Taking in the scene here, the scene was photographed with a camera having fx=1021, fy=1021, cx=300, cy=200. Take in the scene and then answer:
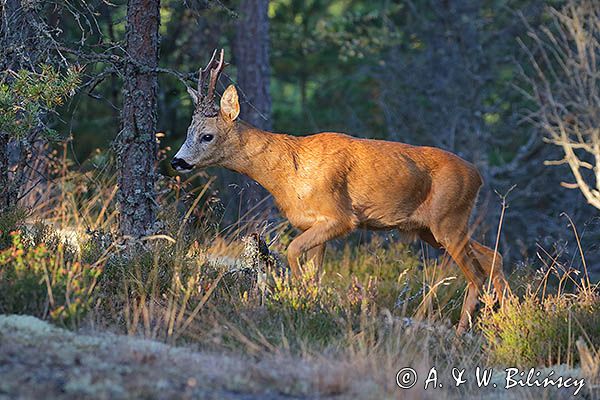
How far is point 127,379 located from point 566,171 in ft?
45.7

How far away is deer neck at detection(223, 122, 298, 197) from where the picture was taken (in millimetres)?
9773

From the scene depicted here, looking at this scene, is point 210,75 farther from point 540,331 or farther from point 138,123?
point 540,331

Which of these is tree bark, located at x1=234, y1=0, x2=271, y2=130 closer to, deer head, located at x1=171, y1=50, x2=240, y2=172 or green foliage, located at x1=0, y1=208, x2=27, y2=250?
deer head, located at x1=171, y1=50, x2=240, y2=172

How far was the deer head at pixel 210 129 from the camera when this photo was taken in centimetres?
962

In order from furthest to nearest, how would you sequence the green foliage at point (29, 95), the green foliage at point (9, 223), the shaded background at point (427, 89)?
the shaded background at point (427, 89) < the green foliage at point (9, 223) < the green foliage at point (29, 95)

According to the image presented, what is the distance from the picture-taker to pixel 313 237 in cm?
938

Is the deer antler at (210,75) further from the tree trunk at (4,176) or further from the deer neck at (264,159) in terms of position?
the tree trunk at (4,176)

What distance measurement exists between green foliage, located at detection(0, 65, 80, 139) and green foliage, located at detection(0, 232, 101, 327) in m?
1.22

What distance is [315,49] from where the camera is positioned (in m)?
21.9

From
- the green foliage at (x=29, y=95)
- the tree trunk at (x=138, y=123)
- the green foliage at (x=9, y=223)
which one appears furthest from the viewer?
the tree trunk at (x=138, y=123)

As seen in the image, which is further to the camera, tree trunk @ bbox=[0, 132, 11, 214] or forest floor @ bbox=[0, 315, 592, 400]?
tree trunk @ bbox=[0, 132, 11, 214]

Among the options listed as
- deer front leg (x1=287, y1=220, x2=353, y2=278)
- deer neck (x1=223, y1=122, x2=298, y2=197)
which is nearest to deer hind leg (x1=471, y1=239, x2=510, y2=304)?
deer front leg (x1=287, y1=220, x2=353, y2=278)

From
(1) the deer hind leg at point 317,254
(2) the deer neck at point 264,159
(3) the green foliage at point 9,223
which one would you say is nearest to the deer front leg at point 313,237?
(1) the deer hind leg at point 317,254

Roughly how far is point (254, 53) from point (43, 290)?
32.2 feet
